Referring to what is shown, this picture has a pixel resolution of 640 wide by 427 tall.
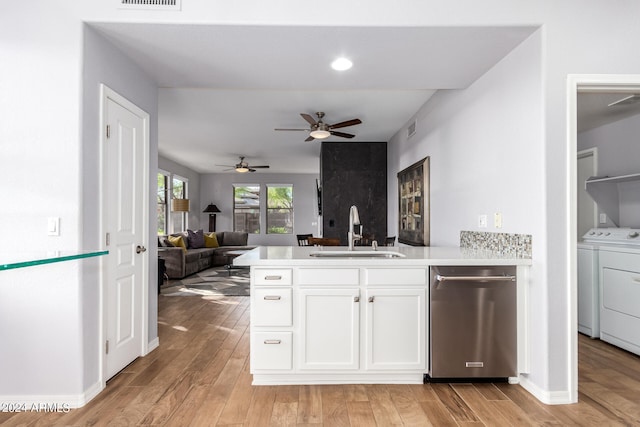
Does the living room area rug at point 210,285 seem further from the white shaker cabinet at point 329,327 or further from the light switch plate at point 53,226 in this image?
the light switch plate at point 53,226

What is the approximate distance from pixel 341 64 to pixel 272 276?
1.63 m

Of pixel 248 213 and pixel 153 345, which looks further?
pixel 248 213

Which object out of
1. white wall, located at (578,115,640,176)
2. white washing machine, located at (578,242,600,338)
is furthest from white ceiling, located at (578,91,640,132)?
white washing machine, located at (578,242,600,338)

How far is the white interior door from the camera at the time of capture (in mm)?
2588

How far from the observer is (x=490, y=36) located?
2426 mm

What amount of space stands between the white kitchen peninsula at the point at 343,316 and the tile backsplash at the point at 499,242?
136 mm

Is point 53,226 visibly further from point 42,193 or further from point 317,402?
point 317,402

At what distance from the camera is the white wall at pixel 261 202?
11.1 m

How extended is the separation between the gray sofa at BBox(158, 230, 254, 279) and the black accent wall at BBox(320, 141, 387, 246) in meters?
2.91

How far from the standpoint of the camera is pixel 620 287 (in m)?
3.36

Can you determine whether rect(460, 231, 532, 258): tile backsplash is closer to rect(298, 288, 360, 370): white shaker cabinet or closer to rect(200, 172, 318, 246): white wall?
rect(298, 288, 360, 370): white shaker cabinet

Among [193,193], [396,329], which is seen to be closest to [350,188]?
[396,329]

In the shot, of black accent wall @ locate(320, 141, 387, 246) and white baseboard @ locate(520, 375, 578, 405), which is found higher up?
black accent wall @ locate(320, 141, 387, 246)

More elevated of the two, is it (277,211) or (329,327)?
(277,211)
